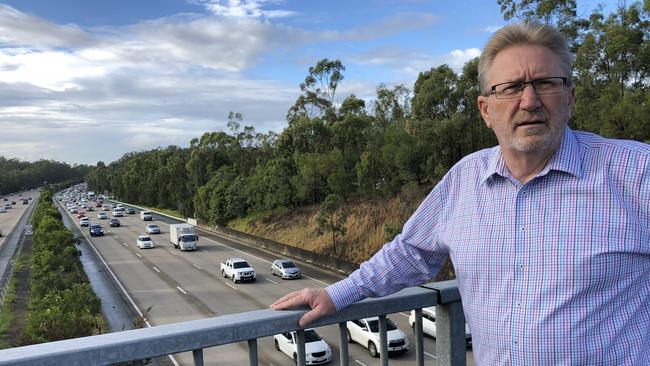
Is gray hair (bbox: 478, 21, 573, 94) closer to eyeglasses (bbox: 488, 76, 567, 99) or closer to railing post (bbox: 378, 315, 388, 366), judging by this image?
eyeglasses (bbox: 488, 76, 567, 99)

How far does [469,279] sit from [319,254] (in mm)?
28610

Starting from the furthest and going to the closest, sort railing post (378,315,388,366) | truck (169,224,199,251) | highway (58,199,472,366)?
truck (169,224,199,251) → highway (58,199,472,366) → railing post (378,315,388,366)

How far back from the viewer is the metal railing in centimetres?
181

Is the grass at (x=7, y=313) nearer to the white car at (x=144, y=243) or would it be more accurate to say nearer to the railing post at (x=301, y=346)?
the white car at (x=144, y=243)

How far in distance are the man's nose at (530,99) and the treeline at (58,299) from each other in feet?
48.5

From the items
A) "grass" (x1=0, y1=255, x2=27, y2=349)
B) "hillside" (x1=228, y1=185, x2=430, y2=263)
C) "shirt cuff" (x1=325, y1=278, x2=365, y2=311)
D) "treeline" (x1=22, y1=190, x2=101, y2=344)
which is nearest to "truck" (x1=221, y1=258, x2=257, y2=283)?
"hillside" (x1=228, y1=185, x2=430, y2=263)

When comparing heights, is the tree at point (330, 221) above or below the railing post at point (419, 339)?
below

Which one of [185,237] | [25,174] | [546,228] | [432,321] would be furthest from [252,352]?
[25,174]

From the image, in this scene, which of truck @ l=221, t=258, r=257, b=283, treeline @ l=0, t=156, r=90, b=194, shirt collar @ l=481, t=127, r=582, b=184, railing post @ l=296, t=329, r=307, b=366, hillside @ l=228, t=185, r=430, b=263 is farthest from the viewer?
treeline @ l=0, t=156, r=90, b=194

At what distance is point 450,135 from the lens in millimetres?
26031

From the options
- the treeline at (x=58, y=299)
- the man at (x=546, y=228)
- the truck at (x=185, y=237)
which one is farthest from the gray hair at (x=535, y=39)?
the truck at (x=185, y=237)

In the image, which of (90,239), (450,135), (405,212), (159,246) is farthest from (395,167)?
(90,239)

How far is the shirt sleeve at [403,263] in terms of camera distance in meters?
2.28

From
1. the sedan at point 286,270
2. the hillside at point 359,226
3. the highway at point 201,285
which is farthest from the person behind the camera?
the hillside at point 359,226
